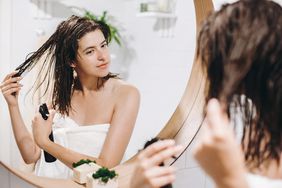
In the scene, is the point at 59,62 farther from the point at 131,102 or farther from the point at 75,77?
the point at 131,102

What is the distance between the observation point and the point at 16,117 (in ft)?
2.70

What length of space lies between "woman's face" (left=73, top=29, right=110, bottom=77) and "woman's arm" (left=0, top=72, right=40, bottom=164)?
0.48 ft

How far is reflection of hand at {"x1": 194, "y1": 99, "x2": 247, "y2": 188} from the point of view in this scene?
0.46 meters

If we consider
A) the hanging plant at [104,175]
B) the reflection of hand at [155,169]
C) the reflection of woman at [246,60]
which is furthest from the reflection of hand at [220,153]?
the hanging plant at [104,175]

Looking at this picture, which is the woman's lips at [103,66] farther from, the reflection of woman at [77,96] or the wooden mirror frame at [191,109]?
the wooden mirror frame at [191,109]

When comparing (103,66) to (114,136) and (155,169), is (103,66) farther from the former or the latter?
(155,169)

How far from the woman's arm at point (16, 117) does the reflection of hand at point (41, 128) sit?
14 mm

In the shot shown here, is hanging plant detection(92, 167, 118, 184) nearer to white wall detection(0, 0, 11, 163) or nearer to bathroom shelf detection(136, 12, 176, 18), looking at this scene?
white wall detection(0, 0, 11, 163)

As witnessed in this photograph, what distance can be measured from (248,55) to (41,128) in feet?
1.71

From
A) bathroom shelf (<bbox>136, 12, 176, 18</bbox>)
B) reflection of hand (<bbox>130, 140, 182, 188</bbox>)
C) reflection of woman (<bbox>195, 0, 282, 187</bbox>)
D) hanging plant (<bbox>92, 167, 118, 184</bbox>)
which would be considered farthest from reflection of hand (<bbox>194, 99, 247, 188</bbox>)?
bathroom shelf (<bbox>136, 12, 176, 18</bbox>)

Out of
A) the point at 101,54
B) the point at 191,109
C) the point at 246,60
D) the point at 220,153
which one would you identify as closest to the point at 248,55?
the point at 246,60

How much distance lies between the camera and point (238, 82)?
0.53m

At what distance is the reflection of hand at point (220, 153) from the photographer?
1.52ft

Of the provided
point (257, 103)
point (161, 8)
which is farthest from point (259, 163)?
point (161, 8)
